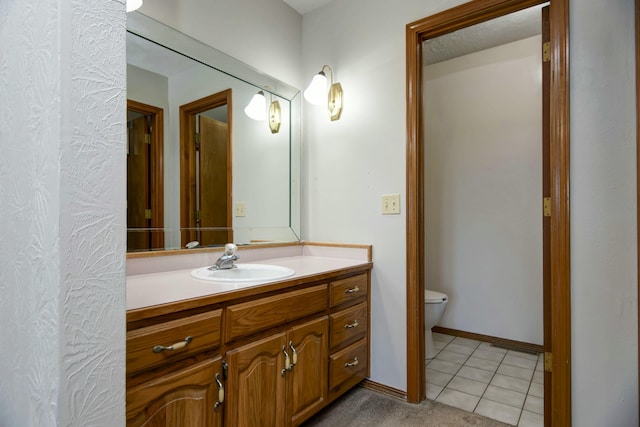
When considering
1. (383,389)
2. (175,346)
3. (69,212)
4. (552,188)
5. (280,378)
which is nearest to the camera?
(69,212)

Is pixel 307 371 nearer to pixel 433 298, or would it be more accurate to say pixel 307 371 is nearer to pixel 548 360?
pixel 548 360

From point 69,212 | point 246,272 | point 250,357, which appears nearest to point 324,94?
point 246,272

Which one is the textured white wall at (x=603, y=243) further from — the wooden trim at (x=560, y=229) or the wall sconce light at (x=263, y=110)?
the wall sconce light at (x=263, y=110)

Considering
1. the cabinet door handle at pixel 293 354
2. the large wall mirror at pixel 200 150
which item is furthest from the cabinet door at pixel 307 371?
the large wall mirror at pixel 200 150

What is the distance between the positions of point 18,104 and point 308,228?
1.76 meters

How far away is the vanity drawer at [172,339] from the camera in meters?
0.92

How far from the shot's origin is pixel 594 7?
4.75 feet

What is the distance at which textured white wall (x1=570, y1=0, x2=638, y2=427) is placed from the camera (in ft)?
4.71

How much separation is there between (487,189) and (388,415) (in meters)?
1.96

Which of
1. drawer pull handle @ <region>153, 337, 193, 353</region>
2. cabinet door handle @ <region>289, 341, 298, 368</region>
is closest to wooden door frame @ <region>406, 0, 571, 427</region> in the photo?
cabinet door handle @ <region>289, 341, 298, 368</region>

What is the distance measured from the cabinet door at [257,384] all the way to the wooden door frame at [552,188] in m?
0.81

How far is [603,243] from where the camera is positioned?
1.44 m

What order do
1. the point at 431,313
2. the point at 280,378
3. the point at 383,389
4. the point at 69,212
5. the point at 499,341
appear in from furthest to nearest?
1. the point at 499,341
2. the point at 431,313
3. the point at 383,389
4. the point at 280,378
5. the point at 69,212

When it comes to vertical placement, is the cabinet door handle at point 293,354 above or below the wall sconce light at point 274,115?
below
